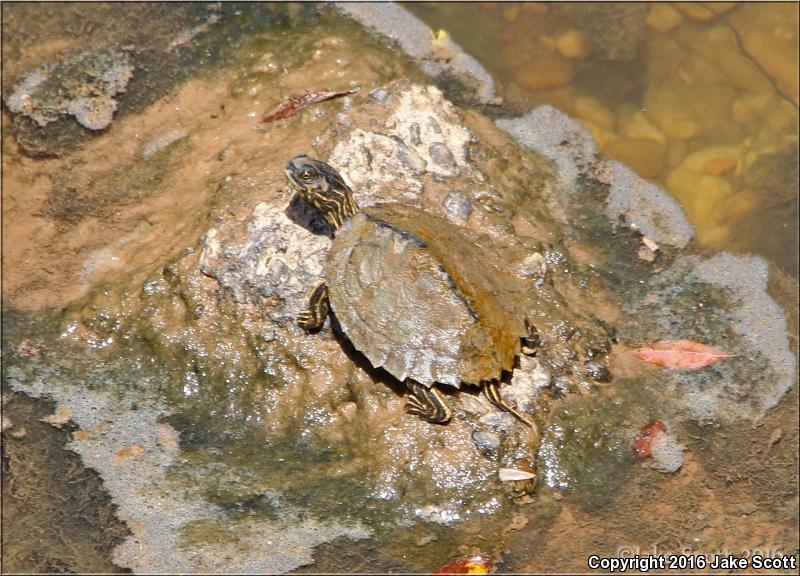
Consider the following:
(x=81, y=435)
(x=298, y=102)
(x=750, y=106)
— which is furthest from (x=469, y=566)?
(x=750, y=106)

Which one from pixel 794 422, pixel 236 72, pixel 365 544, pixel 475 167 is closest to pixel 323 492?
pixel 365 544

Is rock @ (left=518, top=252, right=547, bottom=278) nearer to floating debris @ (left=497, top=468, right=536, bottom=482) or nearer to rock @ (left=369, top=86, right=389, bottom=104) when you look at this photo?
floating debris @ (left=497, top=468, right=536, bottom=482)

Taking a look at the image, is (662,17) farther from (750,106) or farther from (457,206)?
(457,206)

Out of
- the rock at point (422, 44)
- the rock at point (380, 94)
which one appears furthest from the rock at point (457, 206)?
the rock at point (422, 44)

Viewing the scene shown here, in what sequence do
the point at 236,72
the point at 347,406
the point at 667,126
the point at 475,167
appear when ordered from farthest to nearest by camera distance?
the point at 667,126 → the point at 236,72 → the point at 475,167 → the point at 347,406

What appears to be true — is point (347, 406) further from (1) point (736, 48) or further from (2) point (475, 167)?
(1) point (736, 48)

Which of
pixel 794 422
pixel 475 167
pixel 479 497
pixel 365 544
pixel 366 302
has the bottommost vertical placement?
pixel 365 544
